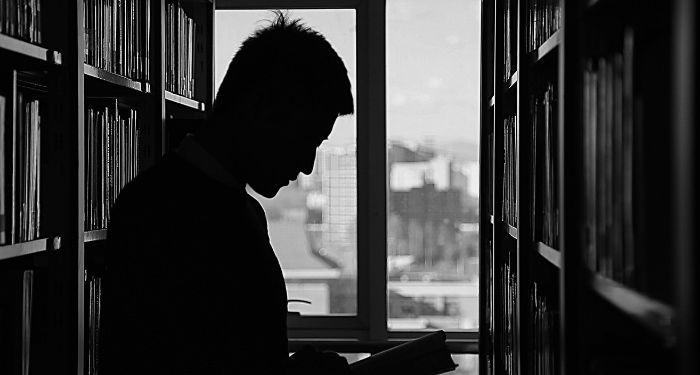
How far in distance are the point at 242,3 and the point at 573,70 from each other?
8.32ft

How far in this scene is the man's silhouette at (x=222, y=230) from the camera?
1.36m

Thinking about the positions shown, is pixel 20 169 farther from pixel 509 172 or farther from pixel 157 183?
pixel 509 172

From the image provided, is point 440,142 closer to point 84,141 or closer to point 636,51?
point 84,141

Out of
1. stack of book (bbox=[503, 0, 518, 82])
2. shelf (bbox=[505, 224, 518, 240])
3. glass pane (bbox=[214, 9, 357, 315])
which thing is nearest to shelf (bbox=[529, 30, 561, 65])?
stack of book (bbox=[503, 0, 518, 82])

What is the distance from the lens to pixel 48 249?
1637 mm

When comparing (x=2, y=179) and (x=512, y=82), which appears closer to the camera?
(x=2, y=179)

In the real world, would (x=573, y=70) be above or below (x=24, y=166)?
above

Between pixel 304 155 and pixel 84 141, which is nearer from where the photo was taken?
pixel 304 155

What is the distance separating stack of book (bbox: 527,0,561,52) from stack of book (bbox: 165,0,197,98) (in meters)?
1.34

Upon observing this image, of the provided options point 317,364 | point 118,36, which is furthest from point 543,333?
point 118,36

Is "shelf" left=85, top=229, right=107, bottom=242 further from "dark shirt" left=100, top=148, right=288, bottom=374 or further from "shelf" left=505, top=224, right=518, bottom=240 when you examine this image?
"shelf" left=505, top=224, right=518, bottom=240

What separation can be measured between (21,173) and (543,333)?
1041 millimetres

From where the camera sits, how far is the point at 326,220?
346 centimetres

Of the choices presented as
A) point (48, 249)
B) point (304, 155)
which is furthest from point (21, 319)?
point (304, 155)
